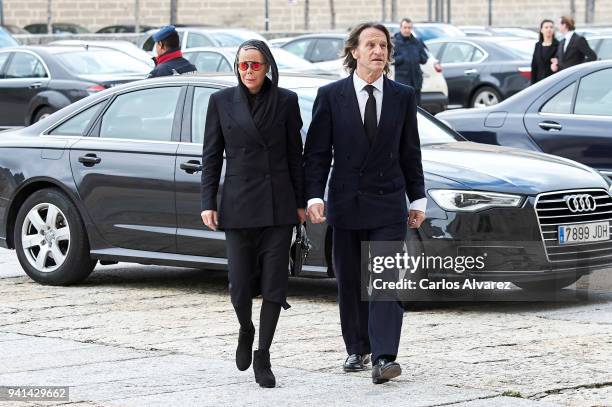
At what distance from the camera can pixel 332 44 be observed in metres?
30.0

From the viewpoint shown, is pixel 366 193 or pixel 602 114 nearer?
pixel 366 193

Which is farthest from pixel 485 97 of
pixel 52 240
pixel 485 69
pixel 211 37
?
pixel 52 240

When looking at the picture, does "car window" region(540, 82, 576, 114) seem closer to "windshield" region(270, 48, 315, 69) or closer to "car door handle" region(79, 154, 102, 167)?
"car door handle" region(79, 154, 102, 167)

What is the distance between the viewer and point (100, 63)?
2233 cm

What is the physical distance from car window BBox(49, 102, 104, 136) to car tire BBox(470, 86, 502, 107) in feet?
54.1

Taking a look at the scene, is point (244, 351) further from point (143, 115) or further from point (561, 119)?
point (561, 119)

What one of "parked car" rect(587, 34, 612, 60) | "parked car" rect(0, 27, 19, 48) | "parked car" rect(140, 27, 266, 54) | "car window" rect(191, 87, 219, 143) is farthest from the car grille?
"parked car" rect(140, 27, 266, 54)

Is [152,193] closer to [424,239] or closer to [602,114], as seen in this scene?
[424,239]

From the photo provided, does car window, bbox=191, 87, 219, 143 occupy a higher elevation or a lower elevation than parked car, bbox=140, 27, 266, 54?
higher

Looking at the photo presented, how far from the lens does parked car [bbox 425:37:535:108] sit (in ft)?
87.7

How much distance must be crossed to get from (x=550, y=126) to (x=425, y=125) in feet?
6.61

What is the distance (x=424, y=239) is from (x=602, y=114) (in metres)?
3.71

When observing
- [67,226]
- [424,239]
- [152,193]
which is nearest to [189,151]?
[152,193]

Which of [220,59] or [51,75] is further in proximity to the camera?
[220,59]
